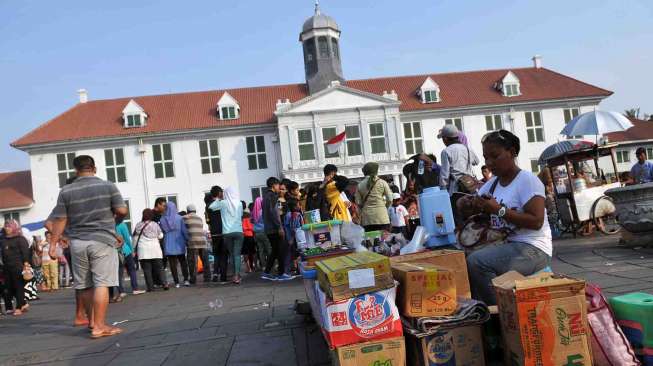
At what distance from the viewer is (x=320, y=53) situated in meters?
38.3

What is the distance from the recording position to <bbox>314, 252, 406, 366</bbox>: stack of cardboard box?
3080mm

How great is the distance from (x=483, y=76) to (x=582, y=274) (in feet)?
118

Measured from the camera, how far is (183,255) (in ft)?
36.2

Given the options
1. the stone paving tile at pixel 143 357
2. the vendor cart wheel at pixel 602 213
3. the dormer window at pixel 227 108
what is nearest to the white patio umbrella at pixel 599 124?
the vendor cart wheel at pixel 602 213

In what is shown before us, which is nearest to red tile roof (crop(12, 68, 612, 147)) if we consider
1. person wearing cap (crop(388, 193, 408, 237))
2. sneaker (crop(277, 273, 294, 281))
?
person wearing cap (crop(388, 193, 408, 237))

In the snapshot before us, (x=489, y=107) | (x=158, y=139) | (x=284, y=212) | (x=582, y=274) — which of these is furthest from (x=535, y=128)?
(x=582, y=274)

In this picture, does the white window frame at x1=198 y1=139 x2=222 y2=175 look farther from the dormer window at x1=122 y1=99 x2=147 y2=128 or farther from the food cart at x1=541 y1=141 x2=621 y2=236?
the food cart at x1=541 y1=141 x2=621 y2=236

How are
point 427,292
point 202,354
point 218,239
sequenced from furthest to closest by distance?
point 218,239 < point 202,354 < point 427,292

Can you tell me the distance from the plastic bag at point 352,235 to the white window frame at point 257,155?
29666 mm

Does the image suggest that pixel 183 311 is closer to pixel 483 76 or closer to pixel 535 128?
pixel 535 128

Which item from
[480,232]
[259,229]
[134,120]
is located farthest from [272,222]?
[134,120]

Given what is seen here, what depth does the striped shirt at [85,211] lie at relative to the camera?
5816mm

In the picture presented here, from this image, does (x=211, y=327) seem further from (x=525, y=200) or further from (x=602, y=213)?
(x=602, y=213)

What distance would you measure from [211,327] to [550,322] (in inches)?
149
